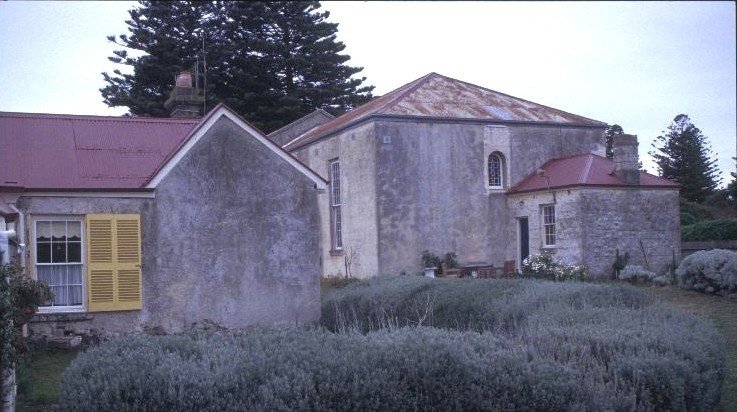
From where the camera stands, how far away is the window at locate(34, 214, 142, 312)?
14.4 meters

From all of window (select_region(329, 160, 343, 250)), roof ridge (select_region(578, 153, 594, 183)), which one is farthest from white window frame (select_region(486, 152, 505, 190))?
window (select_region(329, 160, 343, 250))

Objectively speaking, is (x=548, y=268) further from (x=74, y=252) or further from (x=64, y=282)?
(x=64, y=282)

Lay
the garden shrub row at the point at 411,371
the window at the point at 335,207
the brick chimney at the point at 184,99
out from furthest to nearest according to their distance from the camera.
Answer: the window at the point at 335,207 → the brick chimney at the point at 184,99 → the garden shrub row at the point at 411,371

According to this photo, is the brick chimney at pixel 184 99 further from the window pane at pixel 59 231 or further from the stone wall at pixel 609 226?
the stone wall at pixel 609 226

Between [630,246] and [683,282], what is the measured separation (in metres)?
4.53

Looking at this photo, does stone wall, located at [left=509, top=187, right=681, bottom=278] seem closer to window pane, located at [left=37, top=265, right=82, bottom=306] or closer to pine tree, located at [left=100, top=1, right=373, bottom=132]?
window pane, located at [left=37, top=265, right=82, bottom=306]

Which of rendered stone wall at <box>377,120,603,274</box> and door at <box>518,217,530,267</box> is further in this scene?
door at <box>518,217,530,267</box>

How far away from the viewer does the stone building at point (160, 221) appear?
1441 centimetres

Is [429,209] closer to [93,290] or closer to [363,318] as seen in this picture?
[363,318]

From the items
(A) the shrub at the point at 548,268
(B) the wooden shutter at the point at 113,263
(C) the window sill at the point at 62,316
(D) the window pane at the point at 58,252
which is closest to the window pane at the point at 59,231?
(D) the window pane at the point at 58,252

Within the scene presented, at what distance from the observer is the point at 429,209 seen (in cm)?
2631

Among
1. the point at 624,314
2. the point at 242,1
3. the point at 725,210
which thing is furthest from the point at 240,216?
the point at 725,210

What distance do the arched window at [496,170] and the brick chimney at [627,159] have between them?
4052 mm

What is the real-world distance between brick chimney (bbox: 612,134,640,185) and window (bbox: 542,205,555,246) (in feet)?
7.97
